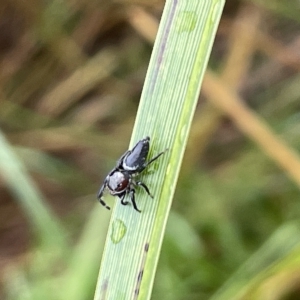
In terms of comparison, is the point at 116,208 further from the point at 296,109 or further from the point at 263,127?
the point at 296,109

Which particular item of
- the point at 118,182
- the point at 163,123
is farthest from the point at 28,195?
the point at 163,123

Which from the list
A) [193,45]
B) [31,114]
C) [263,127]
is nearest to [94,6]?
[31,114]

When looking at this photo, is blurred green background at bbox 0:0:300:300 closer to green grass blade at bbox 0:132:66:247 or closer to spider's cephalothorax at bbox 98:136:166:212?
green grass blade at bbox 0:132:66:247

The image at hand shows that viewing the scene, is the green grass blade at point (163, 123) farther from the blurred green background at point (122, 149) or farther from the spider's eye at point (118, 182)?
the blurred green background at point (122, 149)

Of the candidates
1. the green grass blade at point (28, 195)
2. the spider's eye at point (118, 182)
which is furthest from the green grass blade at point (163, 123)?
the green grass blade at point (28, 195)

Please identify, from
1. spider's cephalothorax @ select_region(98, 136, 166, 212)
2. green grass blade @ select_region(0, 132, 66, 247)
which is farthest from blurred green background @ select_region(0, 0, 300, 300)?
spider's cephalothorax @ select_region(98, 136, 166, 212)

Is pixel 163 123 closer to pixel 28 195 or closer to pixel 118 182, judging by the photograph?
pixel 118 182
